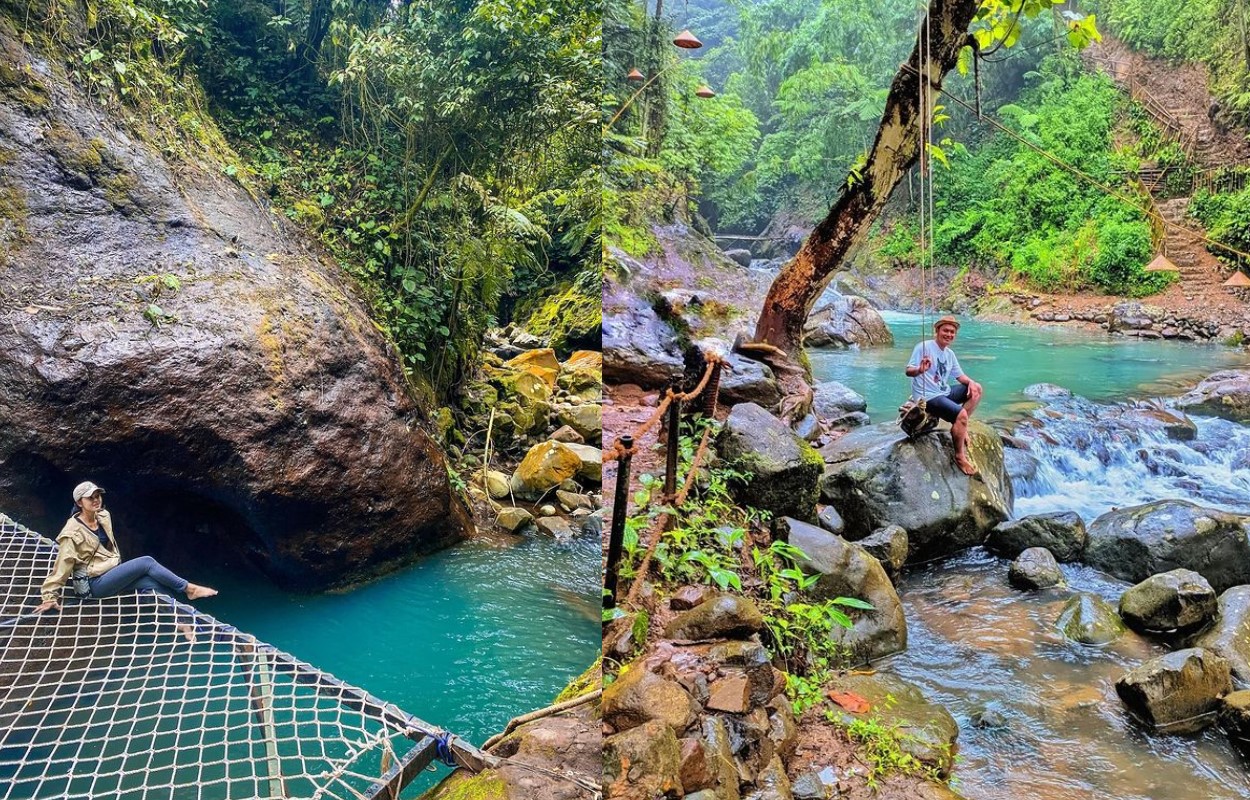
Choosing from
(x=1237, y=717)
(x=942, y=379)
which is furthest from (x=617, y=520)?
(x=1237, y=717)

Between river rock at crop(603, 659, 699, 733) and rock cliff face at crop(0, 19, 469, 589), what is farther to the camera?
rock cliff face at crop(0, 19, 469, 589)

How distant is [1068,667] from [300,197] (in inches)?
102

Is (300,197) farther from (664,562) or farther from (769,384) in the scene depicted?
(769,384)

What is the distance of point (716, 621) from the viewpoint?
1596 millimetres

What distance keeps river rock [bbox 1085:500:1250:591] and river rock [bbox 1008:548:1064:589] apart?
15.6 inches

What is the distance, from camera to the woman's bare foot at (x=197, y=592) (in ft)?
4.53

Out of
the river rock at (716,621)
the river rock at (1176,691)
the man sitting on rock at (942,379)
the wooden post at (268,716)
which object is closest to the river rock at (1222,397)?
the man sitting on rock at (942,379)

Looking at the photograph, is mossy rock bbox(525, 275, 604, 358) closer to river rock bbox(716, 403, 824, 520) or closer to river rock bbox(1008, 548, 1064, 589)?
river rock bbox(716, 403, 824, 520)

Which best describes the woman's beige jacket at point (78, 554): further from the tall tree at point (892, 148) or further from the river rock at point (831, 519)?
the river rock at point (831, 519)

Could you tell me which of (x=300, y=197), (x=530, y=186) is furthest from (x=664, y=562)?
(x=300, y=197)

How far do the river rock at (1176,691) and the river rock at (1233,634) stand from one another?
0.31 meters

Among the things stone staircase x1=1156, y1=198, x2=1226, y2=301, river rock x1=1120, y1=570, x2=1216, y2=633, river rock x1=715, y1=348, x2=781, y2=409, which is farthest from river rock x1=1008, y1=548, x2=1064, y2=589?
river rock x1=715, y1=348, x2=781, y2=409

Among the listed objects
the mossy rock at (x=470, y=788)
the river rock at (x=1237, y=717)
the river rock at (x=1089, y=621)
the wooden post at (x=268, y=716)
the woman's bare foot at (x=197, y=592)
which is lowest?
the river rock at (x=1089, y=621)

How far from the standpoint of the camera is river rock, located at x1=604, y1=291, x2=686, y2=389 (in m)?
1.31
